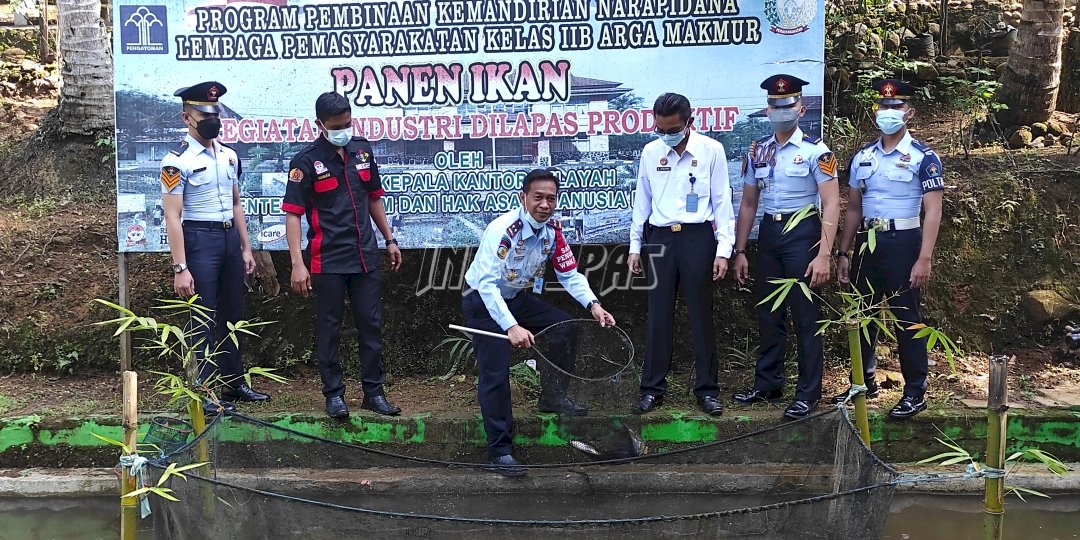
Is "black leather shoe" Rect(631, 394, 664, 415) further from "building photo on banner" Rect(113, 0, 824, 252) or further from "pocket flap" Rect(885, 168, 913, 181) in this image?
"pocket flap" Rect(885, 168, 913, 181)

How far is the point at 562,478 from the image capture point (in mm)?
4715

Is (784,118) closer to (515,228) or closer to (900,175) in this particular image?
(900,175)

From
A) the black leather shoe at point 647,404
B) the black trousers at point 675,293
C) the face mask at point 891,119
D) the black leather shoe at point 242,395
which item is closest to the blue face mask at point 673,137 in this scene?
the black trousers at point 675,293

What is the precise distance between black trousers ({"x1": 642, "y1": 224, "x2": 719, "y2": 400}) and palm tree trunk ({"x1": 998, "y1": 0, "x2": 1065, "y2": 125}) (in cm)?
362

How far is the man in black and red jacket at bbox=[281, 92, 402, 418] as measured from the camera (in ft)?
16.4

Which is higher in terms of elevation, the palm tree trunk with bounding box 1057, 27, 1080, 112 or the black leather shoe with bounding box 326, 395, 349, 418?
the palm tree trunk with bounding box 1057, 27, 1080, 112

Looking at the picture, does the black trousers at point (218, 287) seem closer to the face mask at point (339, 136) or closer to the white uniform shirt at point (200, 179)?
the white uniform shirt at point (200, 179)

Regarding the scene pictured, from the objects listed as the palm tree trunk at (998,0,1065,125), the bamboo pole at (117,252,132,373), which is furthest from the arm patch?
the palm tree trunk at (998,0,1065,125)

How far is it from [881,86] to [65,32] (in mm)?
5657

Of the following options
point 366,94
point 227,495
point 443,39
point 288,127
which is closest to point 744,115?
point 443,39

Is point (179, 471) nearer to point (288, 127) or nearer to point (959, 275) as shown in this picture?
point (288, 127)

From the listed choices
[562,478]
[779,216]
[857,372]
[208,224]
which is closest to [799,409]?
[779,216]

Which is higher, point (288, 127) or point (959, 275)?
point (288, 127)

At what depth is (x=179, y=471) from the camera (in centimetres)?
348
